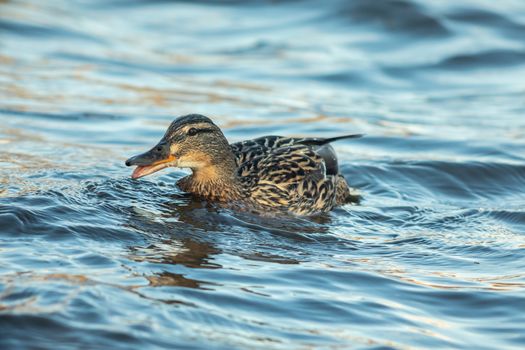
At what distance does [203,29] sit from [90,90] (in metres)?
5.02

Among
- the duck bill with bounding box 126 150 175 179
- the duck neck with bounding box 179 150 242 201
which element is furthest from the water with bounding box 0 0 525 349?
the duck bill with bounding box 126 150 175 179

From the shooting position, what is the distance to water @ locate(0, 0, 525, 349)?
21.4 ft

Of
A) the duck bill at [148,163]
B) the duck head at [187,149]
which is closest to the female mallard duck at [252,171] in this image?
the duck head at [187,149]

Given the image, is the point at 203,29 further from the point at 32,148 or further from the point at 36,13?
the point at 32,148

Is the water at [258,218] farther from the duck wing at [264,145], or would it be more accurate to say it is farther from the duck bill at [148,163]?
the duck wing at [264,145]

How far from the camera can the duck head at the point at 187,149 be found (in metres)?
8.89

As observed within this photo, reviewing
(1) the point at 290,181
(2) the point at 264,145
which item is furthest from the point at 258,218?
(2) the point at 264,145

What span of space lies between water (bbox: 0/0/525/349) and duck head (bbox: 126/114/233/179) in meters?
0.37

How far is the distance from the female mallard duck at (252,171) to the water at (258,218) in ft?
0.86

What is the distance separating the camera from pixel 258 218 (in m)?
9.20

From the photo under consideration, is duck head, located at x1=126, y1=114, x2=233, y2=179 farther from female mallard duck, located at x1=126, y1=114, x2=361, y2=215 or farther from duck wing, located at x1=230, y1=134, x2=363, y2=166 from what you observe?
duck wing, located at x1=230, y1=134, x2=363, y2=166

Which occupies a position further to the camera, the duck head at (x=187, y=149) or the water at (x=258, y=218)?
the duck head at (x=187, y=149)

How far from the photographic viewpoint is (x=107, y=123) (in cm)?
1291

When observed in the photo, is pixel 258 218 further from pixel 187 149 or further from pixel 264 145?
pixel 264 145
